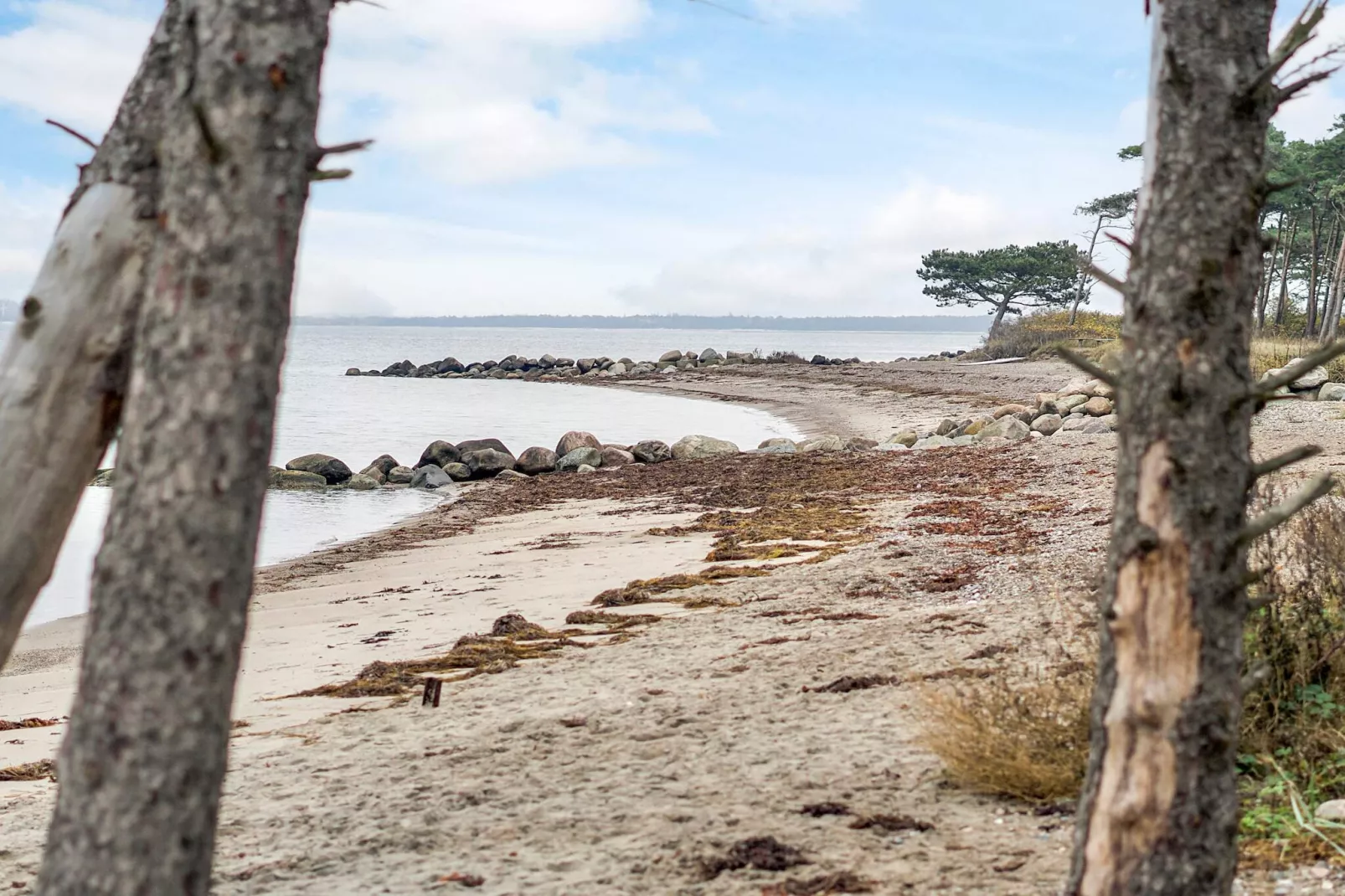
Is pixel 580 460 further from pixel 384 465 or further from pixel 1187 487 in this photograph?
pixel 1187 487

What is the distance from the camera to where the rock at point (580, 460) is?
78.4ft

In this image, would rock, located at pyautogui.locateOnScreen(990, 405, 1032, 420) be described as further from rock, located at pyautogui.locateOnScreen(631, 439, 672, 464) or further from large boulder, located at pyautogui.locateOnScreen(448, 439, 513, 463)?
large boulder, located at pyautogui.locateOnScreen(448, 439, 513, 463)

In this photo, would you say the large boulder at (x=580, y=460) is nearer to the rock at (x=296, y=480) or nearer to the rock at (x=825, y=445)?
the rock at (x=825, y=445)

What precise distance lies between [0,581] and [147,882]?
4.27 feet

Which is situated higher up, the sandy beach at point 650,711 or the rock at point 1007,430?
the rock at point 1007,430

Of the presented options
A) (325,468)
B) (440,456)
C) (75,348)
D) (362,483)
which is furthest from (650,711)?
(440,456)

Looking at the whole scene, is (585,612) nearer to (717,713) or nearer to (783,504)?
(717,713)

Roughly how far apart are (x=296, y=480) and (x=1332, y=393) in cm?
1989

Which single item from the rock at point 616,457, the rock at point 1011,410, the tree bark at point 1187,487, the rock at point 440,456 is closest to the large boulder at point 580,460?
the rock at point 616,457

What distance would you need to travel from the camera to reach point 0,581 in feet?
11.4

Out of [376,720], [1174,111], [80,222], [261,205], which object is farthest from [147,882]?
[376,720]

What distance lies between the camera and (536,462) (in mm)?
24234

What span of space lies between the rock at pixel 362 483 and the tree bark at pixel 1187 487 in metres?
22.0

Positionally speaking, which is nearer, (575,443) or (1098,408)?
(1098,408)
